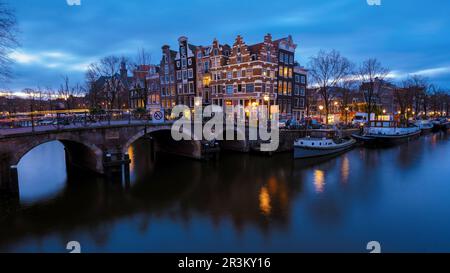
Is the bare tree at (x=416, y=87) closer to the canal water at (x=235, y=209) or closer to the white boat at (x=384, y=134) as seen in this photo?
the white boat at (x=384, y=134)

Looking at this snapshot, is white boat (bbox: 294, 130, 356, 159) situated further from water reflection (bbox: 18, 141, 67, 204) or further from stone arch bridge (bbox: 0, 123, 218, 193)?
water reflection (bbox: 18, 141, 67, 204)

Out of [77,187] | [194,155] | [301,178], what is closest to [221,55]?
[194,155]

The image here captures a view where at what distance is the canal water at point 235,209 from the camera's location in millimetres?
12461

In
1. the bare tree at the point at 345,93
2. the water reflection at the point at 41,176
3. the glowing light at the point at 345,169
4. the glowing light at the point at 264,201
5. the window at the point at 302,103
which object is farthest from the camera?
the bare tree at the point at 345,93

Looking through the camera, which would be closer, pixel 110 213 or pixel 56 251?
pixel 56 251

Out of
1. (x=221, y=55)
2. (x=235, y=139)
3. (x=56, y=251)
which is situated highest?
(x=221, y=55)

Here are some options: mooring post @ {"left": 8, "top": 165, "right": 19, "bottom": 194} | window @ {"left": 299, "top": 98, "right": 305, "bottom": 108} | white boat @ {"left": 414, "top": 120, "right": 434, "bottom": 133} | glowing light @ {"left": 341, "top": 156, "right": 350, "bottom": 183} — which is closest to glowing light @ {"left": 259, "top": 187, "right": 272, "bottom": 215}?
glowing light @ {"left": 341, "top": 156, "right": 350, "bottom": 183}

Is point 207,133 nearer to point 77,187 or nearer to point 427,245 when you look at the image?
point 77,187

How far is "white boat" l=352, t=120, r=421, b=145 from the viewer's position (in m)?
42.5

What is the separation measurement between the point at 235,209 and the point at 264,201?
2352mm

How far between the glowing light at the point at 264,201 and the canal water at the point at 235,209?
0.07 m

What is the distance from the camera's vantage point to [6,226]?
554 inches

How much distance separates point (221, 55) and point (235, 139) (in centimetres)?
2071

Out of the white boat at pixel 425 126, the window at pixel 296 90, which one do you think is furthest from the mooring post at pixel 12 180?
the white boat at pixel 425 126
